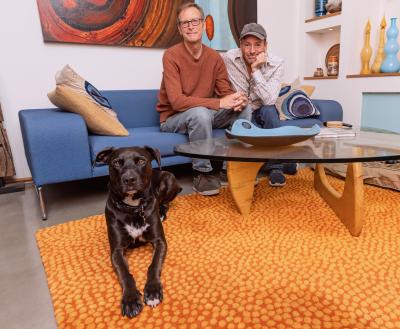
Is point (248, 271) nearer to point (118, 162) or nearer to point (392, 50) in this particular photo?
point (118, 162)

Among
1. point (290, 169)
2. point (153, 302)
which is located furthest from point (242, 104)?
point (153, 302)

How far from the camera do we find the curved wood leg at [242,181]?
1578 mm

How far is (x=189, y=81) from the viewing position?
219 cm

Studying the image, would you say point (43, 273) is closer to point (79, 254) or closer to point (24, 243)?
point (79, 254)

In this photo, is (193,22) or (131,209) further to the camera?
(193,22)

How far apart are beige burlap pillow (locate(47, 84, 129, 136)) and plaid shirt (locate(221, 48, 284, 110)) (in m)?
1.01

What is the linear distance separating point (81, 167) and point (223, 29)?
207 cm

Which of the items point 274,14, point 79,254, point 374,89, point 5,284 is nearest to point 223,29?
point 274,14

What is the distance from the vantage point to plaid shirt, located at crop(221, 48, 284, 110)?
2.23 m

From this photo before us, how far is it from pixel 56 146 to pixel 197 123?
830mm

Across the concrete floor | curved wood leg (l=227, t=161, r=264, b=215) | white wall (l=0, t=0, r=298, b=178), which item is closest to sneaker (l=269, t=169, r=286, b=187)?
curved wood leg (l=227, t=161, r=264, b=215)

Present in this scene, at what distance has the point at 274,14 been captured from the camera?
3430mm

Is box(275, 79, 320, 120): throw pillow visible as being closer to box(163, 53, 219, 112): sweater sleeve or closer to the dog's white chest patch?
box(163, 53, 219, 112): sweater sleeve

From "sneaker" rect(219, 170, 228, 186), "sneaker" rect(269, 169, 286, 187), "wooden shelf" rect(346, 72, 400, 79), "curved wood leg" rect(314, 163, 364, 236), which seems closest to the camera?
"curved wood leg" rect(314, 163, 364, 236)
